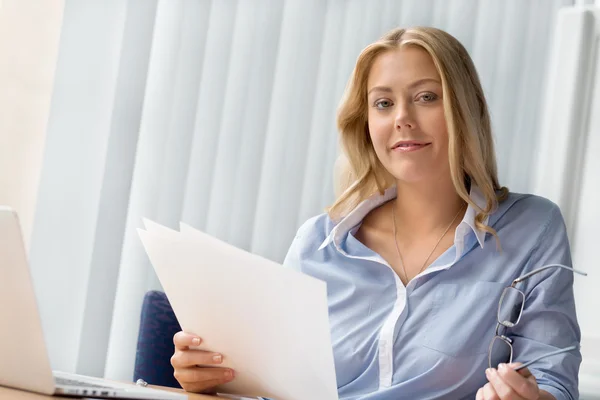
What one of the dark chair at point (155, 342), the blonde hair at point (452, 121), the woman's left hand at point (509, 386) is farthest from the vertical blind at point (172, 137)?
the woman's left hand at point (509, 386)

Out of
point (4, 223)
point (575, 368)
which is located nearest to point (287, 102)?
point (575, 368)

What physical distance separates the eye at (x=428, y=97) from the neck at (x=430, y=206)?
19 cm

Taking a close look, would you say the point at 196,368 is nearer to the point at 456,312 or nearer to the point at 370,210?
the point at 456,312

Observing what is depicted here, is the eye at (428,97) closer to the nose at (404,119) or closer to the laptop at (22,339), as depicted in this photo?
the nose at (404,119)

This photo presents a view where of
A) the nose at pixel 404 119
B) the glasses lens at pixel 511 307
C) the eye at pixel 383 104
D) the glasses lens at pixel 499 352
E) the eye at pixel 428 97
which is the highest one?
the eye at pixel 428 97

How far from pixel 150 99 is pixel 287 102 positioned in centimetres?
49

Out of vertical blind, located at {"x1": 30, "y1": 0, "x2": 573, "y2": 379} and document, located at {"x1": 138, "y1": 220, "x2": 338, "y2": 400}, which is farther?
vertical blind, located at {"x1": 30, "y1": 0, "x2": 573, "y2": 379}

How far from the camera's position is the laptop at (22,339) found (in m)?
0.97

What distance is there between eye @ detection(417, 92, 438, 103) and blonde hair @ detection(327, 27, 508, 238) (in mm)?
41

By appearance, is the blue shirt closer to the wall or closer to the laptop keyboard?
the laptop keyboard

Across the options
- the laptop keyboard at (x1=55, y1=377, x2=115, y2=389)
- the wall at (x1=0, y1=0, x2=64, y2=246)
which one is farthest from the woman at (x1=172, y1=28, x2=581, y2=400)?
the wall at (x1=0, y1=0, x2=64, y2=246)

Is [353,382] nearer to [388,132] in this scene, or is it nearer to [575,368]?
[575,368]

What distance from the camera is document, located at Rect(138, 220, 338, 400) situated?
41.1 inches

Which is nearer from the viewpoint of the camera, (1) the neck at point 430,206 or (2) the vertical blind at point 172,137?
(1) the neck at point 430,206
